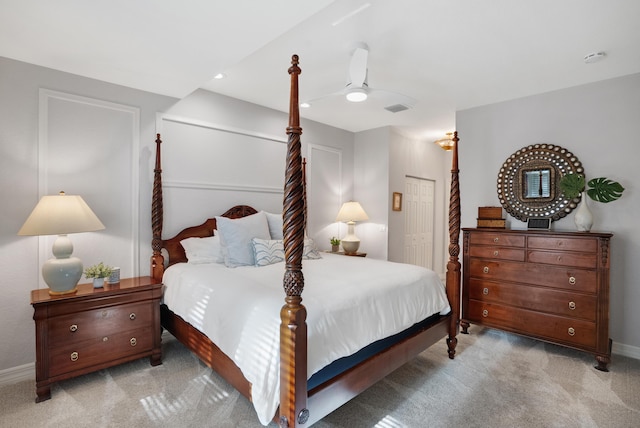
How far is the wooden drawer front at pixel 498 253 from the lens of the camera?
3204 millimetres

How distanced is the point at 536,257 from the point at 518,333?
0.79 m

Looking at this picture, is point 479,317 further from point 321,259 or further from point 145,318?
point 145,318

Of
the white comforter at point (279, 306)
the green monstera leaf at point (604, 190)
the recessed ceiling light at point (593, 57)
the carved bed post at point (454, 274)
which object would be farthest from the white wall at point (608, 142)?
the white comforter at point (279, 306)

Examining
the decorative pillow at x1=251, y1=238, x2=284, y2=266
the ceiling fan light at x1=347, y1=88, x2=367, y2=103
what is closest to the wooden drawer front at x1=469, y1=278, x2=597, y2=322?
the decorative pillow at x1=251, y1=238, x2=284, y2=266

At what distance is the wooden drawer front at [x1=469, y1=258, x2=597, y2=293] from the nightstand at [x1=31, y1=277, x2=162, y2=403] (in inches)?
127

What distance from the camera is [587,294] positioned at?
2.84 m

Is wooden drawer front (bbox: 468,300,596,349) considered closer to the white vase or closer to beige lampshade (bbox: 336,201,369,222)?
the white vase

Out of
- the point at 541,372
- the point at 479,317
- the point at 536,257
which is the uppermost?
the point at 536,257

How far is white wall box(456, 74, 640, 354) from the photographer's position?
9.86 feet

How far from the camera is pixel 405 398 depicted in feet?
7.43

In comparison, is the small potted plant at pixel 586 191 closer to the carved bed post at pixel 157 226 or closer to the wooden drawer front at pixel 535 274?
the wooden drawer front at pixel 535 274

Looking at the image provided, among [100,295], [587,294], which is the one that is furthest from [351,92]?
[587,294]

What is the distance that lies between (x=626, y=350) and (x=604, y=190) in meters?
1.55

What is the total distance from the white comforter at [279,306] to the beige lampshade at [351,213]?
1.80m
